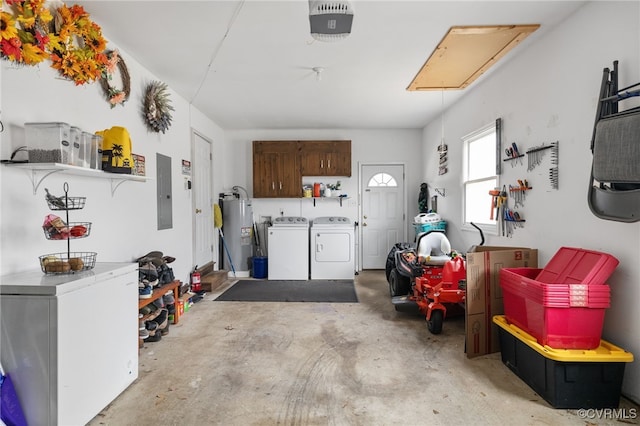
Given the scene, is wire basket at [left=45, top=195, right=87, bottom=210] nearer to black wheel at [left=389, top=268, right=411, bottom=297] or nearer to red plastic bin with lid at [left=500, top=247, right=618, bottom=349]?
red plastic bin with lid at [left=500, top=247, right=618, bottom=349]

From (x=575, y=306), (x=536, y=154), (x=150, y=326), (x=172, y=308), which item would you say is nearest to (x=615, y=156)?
(x=575, y=306)

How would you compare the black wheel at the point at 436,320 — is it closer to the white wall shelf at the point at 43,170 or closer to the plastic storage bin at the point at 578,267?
the plastic storage bin at the point at 578,267

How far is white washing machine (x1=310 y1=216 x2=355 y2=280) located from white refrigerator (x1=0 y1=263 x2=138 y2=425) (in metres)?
3.67

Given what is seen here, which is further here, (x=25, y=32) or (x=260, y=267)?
(x=260, y=267)

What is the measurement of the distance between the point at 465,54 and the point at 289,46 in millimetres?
1637

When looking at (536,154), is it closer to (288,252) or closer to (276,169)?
(288,252)

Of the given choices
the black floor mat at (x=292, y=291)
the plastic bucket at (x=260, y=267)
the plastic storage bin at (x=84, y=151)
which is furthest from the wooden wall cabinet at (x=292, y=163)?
the plastic storage bin at (x=84, y=151)

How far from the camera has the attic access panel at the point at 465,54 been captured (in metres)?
2.60

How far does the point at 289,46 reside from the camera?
2871 millimetres

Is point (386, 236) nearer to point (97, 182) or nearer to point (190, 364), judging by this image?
point (190, 364)

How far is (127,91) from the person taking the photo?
2938 millimetres

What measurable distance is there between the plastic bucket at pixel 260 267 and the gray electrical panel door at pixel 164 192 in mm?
1998

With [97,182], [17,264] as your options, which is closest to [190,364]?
[17,264]

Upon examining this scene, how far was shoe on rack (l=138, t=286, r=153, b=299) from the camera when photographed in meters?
2.74
